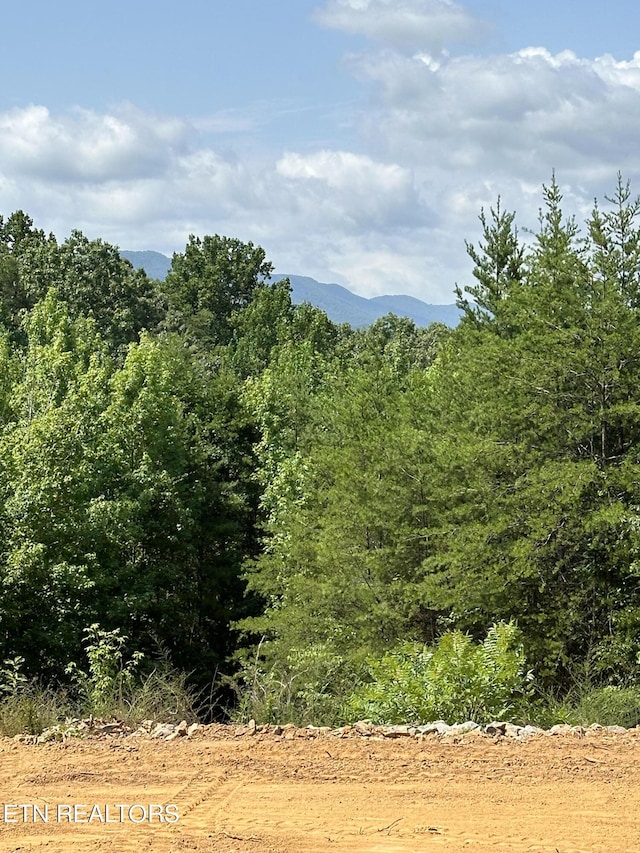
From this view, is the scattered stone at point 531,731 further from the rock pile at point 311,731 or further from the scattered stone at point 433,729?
the scattered stone at point 433,729

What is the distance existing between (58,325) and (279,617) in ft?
59.9

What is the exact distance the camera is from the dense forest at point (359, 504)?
16688 mm

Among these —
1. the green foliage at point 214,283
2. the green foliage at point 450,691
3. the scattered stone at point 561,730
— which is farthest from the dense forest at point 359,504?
the green foliage at point 214,283

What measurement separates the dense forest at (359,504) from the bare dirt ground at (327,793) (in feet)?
6.66

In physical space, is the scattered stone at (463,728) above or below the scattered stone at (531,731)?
above

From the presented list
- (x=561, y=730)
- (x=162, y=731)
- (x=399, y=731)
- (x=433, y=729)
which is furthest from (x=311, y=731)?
(x=561, y=730)

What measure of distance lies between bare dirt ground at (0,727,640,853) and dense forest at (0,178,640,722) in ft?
6.66

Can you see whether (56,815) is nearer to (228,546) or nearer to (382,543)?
(382,543)

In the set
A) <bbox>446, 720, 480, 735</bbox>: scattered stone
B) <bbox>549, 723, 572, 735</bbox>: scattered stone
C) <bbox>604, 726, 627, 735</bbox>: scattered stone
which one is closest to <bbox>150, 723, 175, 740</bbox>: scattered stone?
<bbox>446, 720, 480, 735</bbox>: scattered stone

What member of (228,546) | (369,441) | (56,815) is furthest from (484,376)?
(228,546)

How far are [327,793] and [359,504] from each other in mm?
15898

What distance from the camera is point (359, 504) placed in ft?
74.4

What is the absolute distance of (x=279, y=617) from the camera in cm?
2509

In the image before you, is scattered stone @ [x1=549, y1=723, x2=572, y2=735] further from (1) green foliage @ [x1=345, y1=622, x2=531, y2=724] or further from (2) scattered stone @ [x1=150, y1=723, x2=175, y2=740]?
(2) scattered stone @ [x1=150, y1=723, x2=175, y2=740]
